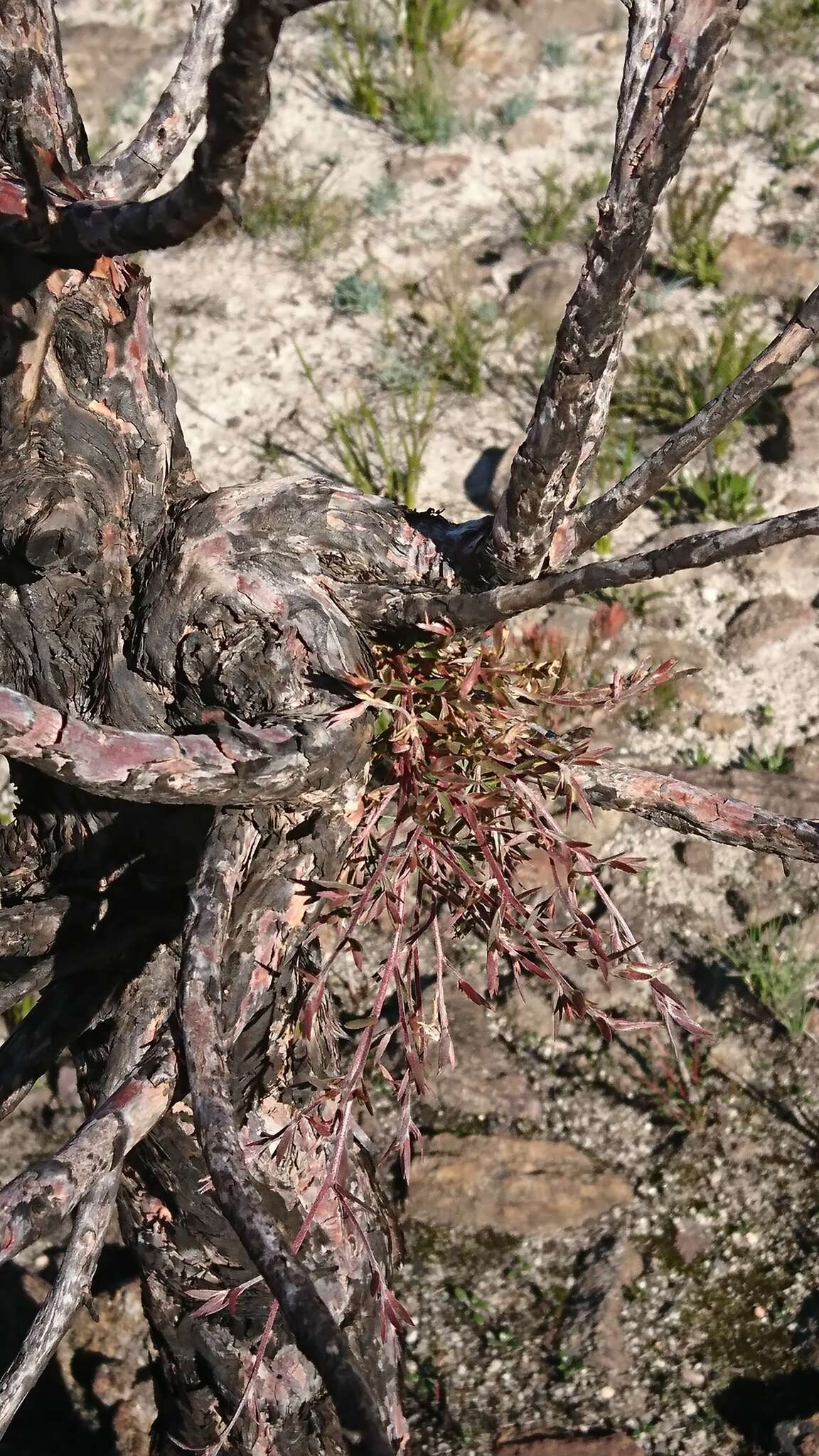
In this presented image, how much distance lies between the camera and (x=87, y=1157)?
1.89m

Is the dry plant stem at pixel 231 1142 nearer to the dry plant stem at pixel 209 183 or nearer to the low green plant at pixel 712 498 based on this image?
the dry plant stem at pixel 209 183

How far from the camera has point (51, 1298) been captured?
1.92 meters

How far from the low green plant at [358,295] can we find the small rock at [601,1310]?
3.85 metres

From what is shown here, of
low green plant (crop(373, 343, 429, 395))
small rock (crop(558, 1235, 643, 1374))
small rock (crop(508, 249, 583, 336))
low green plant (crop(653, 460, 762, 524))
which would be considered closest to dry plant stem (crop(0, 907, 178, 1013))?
small rock (crop(558, 1235, 643, 1374))

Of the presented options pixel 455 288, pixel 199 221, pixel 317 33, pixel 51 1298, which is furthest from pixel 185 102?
pixel 317 33

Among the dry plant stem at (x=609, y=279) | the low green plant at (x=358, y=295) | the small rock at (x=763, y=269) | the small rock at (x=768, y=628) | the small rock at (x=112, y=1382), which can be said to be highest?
the low green plant at (x=358, y=295)

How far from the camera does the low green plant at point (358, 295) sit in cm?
531

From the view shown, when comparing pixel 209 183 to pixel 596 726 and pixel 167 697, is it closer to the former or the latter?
pixel 167 697

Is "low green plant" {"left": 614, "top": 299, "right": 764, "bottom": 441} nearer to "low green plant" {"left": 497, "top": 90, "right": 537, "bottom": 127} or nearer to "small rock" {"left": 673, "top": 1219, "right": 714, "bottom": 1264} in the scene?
"low green plant" {"left": 497, "top": 90, "right": 537, "bottom": 127}

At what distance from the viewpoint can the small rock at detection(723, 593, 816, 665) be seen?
4441 millimetres

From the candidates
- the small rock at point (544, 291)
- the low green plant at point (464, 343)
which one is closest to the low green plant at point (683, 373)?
the small rock at point (544, 291)

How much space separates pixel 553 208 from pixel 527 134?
71 cm

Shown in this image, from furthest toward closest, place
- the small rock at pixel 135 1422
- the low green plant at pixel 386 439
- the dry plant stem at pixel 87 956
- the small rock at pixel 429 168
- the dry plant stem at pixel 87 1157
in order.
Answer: the small rock at pixel 429 168
the low green plant at pixel 386 439
the small rock at pixel 135 1422
the dry plant stem at pixel 87 956
the dry plant stem at pixel 87 1157

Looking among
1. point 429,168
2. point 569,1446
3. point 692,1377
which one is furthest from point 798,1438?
point 429,168
